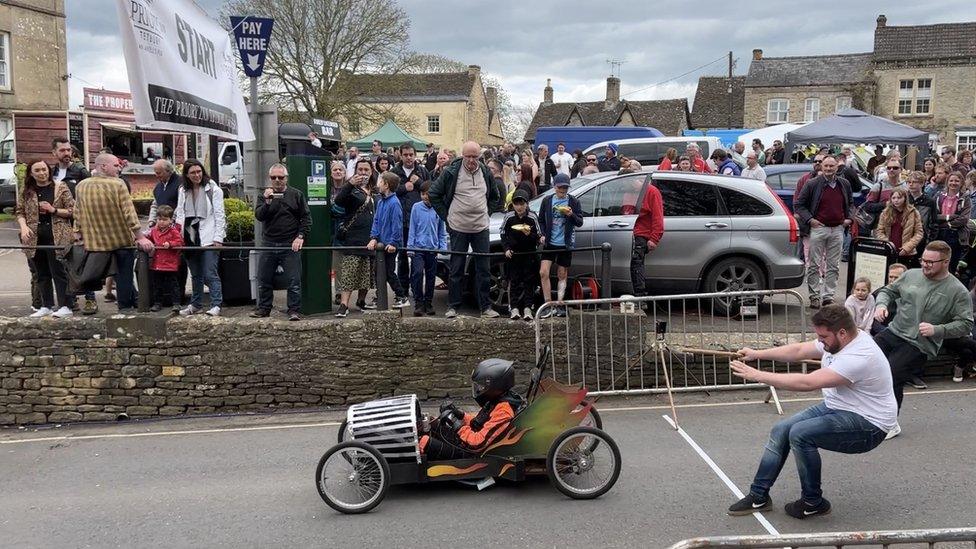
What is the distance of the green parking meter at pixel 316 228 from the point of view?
9.69 metres

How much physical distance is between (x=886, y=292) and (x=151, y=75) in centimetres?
777

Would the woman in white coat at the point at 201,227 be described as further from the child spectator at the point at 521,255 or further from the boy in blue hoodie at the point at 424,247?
the child spectator at the point at 521,255

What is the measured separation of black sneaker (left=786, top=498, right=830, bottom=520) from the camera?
229 inches

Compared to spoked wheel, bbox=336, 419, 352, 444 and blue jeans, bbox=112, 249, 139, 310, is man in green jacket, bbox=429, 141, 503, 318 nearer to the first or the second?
spoked wheel, bbox=336, 419, 352, 444

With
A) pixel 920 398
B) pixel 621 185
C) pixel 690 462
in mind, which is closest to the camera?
pixel 690 462

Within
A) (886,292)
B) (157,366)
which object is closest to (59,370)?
(157,366)

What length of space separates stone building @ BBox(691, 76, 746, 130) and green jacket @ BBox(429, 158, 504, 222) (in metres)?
45.0

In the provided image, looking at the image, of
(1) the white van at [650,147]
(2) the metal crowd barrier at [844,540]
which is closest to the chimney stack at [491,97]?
(1) the white van at [650,147]

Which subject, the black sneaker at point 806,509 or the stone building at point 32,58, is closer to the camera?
the black sneaker at point 806,509

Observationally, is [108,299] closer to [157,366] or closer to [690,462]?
[157,366]

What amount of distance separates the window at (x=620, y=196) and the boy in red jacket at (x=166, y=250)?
5.28m

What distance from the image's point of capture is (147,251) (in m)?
9.02

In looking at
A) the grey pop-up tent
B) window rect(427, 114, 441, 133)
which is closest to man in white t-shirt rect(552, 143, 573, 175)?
the grey pop-up tent

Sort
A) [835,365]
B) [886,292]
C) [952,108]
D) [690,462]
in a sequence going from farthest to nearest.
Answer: [952,108]
[886,292]
[690,462]
[835,365]
